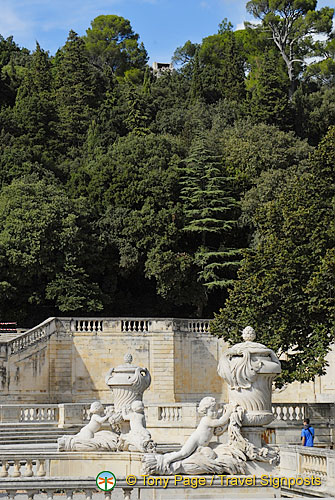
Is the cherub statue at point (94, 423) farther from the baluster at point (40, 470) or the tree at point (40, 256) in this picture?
the tree at point (40, 256)

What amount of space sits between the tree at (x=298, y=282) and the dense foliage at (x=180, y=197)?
4 centimetres

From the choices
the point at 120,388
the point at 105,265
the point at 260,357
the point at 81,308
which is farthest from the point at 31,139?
the point at 260,357

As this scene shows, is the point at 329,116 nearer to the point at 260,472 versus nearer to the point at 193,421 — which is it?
the point at 193,421

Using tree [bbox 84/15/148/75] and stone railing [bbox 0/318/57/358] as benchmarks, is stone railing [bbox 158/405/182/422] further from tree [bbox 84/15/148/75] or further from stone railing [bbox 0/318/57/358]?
tree [bbox 84/15/148/75]

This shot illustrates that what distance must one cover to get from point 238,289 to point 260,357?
16.4 metres

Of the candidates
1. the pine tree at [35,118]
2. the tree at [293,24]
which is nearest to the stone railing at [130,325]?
the pine tree at [35,118]

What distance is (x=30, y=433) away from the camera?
82.8 feet

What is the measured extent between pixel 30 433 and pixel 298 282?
9363 millimetres

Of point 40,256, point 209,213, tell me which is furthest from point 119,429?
point 209,213

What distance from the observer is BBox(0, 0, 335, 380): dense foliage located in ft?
98.0

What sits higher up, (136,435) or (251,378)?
(251,378)

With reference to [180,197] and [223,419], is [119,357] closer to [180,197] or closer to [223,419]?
[180,197]

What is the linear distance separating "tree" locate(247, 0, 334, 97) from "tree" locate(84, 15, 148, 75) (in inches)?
626

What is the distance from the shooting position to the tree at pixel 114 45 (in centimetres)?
8719
